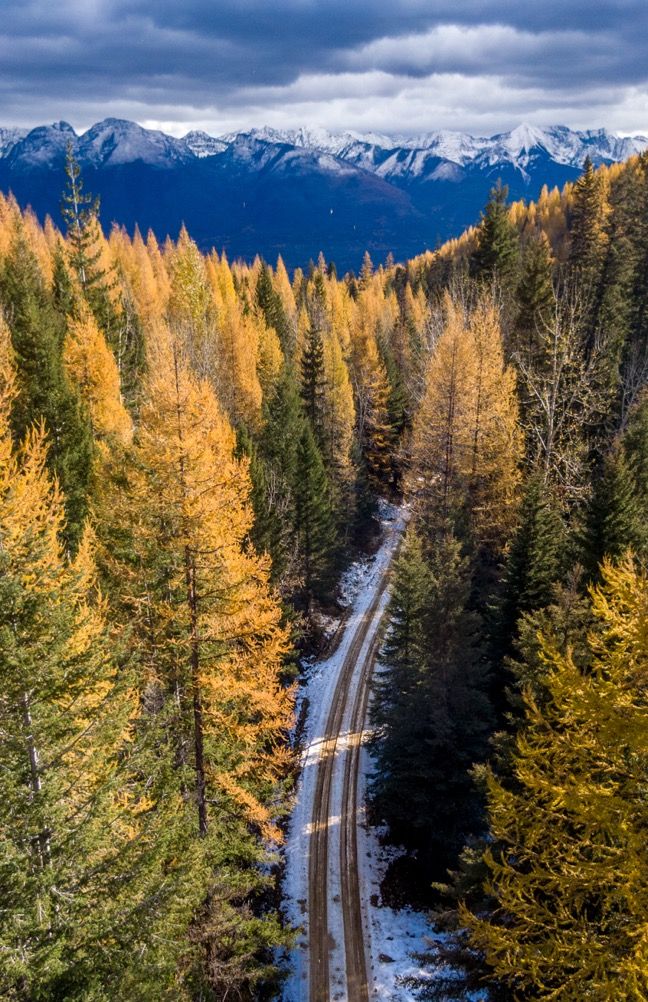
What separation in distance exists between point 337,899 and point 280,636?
11083mm

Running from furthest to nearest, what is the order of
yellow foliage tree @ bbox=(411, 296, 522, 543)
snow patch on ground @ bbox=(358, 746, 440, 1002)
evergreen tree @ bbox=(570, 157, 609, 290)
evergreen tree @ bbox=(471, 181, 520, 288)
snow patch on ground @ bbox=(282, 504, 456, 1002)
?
evergreen tree @ bbox=(570, 157, 609, 290) → evergreen tree @ bbox=(471, 181, 520, 288) → yellow foliage tree @ bbox=(411, 296, 522, 543) → snow patch on ground @ bbox=(282, 504, 456, 1002) → snow patch on ground @ bbox=(358, 746, 440, 1002)

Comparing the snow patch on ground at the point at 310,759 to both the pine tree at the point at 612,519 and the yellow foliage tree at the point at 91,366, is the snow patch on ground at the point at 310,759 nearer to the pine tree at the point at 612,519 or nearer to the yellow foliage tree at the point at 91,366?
the pine tree at the point at 612,519

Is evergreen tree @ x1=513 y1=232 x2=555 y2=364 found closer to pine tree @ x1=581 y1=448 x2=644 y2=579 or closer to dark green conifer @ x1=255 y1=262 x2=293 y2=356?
pine tree @ x1=581 y1=448 x2=644 y2=579

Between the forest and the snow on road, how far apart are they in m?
0.78

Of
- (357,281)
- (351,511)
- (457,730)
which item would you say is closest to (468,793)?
(457,730)

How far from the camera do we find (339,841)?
2373 cm

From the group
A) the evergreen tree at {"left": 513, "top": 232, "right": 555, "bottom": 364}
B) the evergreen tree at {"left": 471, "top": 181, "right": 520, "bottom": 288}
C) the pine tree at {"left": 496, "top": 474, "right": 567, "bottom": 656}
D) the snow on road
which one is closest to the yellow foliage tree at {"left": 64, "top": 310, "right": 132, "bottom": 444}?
the snow on road

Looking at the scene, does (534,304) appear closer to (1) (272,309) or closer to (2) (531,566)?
(2) (531,566)

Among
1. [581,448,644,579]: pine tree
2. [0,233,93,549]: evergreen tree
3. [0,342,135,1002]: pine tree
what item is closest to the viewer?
[0,342,135,1002]: pine tree

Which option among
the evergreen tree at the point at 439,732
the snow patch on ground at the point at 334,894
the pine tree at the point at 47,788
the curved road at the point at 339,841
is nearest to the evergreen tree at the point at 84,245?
the curved road at the point at 339,841

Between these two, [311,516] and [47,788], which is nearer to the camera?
[47,788]

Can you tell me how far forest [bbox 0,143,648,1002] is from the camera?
8906 millimetres

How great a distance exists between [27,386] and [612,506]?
89.1 ft

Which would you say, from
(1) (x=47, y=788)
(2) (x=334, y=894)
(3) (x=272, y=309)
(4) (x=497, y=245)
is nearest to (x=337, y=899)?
(2) (x=334, y=894)
